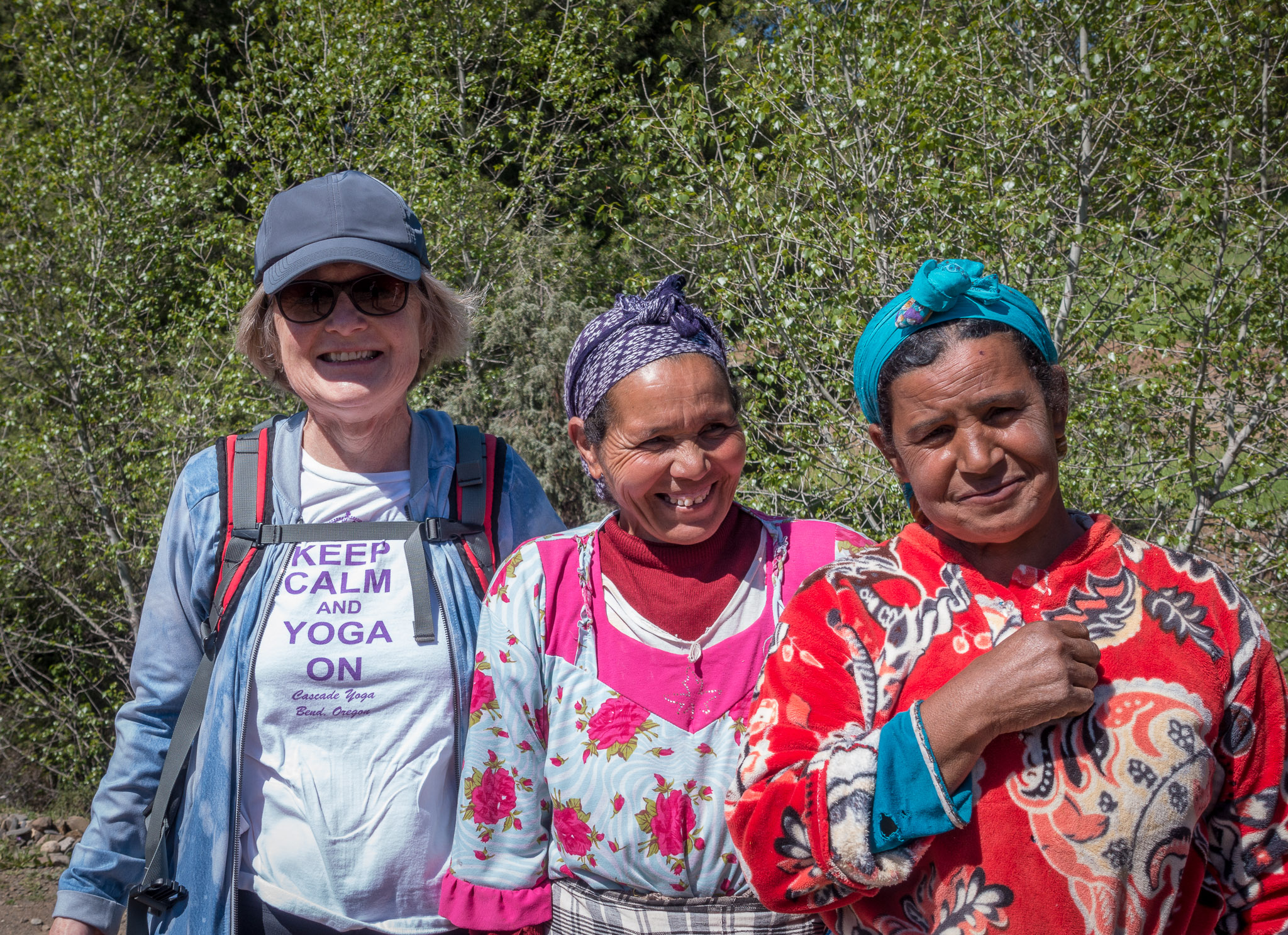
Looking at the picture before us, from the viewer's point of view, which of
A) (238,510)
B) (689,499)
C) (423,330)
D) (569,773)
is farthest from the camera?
(423,330)

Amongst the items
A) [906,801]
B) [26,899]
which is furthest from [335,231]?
[26,899]

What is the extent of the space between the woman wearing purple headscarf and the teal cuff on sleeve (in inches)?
14.1

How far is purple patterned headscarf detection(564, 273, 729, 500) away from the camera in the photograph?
1.82 meters

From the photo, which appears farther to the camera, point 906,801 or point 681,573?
point 681,573

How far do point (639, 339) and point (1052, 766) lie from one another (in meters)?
0.99

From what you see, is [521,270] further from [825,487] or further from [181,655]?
[181,655]

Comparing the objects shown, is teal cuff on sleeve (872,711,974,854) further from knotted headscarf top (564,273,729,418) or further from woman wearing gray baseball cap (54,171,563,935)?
woman wearing gray baseball cap (54,171,563,935)

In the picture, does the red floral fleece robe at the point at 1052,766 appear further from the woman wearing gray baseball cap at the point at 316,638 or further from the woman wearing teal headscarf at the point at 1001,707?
the woman wearing gray baseball cap at the point at 316,638

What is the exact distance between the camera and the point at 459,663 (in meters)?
1.95

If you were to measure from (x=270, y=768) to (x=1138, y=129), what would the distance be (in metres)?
4.51

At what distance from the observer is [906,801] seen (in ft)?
4.09

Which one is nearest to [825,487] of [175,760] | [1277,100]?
[1277,100]

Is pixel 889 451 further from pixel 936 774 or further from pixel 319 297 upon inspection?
pixel 319 297

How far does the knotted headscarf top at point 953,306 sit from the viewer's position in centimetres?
143
